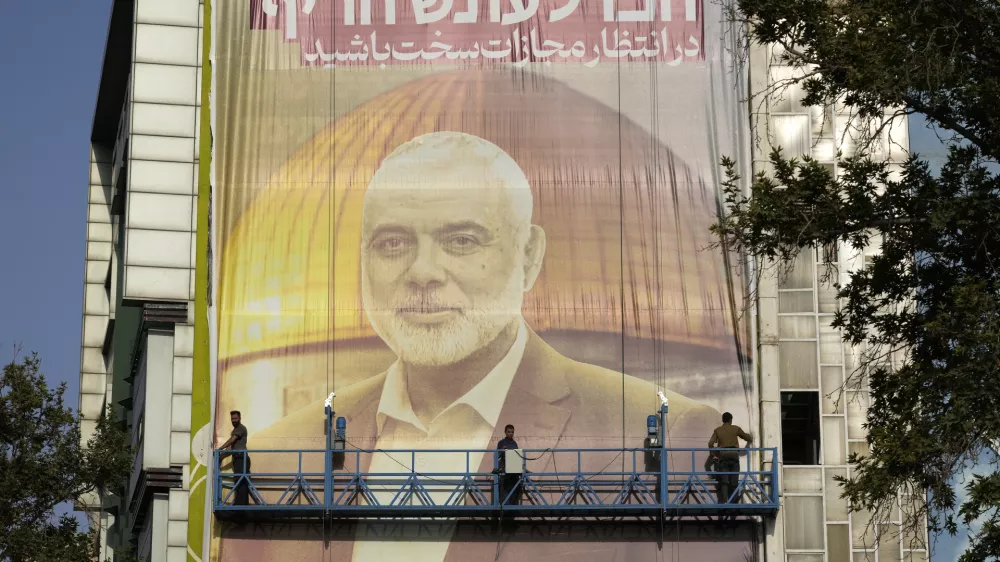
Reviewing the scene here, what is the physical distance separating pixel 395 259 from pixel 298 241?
2.14 m

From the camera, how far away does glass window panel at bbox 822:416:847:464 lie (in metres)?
36.7

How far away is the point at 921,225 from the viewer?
76.6 feet

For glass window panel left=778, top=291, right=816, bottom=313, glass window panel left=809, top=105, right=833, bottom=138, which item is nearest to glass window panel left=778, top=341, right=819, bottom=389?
glass window panel left=778, top=291, right=816, bottom=313

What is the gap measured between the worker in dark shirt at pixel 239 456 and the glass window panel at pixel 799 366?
1146 centimetres

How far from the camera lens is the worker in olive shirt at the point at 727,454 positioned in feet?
118

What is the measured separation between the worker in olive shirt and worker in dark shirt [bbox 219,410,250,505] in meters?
9.65

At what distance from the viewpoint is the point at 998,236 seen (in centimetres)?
2289

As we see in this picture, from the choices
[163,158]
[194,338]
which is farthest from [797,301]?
[163,158]

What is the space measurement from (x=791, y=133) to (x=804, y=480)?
298 inches

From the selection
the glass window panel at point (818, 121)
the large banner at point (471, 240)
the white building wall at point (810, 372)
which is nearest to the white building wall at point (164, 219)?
the large banner at point (471, 240)

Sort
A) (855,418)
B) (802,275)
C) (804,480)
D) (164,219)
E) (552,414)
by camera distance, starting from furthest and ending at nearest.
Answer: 1. (164,219)
2. (802,275)
3. (552,414)
4. (855,418)
5. (804,480)

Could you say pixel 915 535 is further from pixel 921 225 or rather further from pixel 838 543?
pixel 838 543

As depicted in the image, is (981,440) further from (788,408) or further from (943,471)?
(788,408)

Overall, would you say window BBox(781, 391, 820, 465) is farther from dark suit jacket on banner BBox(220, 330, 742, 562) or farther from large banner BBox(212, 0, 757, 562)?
dark suit jacket on banner BBox(220, 330, 742, 562)
